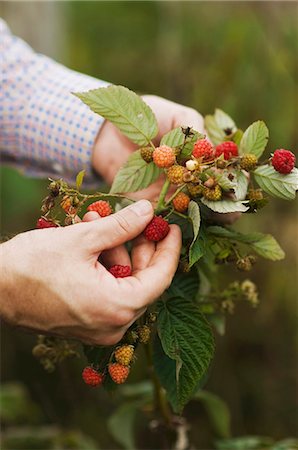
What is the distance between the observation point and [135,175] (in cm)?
68

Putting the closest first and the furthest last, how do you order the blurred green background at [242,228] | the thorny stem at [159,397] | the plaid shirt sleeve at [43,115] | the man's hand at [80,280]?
the man's hand at [80,280] → the thorny stem at [159,397] → the plaid shirt sleeve at [43,115] → the blurred green background at [242,228]

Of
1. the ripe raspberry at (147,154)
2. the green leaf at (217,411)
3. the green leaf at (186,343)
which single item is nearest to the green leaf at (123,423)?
the green leaf at (217,411)

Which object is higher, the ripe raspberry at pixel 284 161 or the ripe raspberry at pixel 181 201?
the ripe raspberry at pixel 284 161

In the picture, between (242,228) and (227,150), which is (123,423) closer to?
(227,150)

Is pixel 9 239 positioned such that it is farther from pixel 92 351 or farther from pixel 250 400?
pixel 250 400

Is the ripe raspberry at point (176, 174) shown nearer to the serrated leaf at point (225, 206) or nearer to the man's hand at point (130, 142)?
the serrated leaf at point (225, 206)

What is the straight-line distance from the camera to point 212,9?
2516mm

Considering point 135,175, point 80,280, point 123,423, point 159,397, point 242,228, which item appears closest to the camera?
point 80,280

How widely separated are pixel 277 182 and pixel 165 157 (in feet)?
0.36

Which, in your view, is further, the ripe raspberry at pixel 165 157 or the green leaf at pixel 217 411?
the green leaf at pixel 217 411

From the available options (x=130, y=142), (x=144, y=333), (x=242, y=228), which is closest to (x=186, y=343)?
(x=144, y=333)

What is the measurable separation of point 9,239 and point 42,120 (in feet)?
1.10

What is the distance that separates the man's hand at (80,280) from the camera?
58 centimetres

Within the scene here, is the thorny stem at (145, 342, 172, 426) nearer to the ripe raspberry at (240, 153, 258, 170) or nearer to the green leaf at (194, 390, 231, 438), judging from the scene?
the green leaf at (194, 390, 231, 438)
